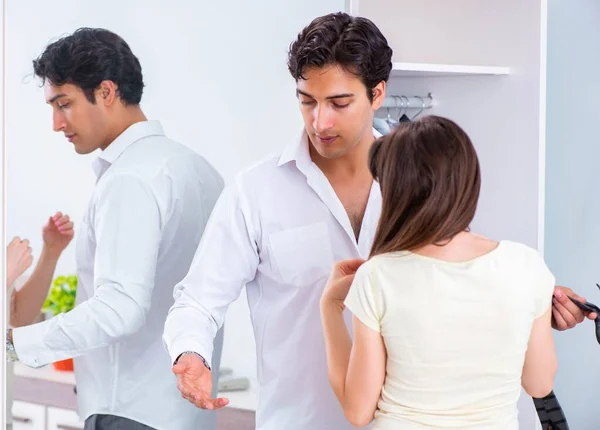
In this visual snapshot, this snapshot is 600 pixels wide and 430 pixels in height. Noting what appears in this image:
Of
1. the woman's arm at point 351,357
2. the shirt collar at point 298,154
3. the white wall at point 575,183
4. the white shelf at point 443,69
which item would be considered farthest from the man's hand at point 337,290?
the white wall at point 575,183

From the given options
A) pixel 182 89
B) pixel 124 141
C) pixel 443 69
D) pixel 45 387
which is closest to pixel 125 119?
pixel 124 141

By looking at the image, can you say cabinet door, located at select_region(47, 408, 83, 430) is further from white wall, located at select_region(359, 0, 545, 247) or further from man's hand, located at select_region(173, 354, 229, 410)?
white wall, located at select_region(359, 0, 545, 247)

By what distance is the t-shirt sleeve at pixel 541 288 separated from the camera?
5.52 ft

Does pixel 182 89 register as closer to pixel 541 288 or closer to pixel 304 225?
pixel 304 225

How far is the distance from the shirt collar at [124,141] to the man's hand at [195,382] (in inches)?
22.8

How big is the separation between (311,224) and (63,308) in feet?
1.97

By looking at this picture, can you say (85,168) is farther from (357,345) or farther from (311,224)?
(357,345)

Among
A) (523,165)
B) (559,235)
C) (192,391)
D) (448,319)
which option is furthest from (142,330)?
(559,235)

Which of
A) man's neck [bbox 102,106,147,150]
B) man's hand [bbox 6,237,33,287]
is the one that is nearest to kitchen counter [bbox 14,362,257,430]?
man's hand [bbox 6,237,33,287]

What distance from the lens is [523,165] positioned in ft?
8.82

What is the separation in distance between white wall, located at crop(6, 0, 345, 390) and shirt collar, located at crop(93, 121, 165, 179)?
0.07ft

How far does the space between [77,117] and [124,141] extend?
0.12 metres

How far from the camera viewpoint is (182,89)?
229 cm

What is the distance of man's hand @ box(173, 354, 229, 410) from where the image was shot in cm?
179
